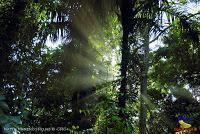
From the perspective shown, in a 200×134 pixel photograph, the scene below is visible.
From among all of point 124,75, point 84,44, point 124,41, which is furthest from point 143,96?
point 124,75

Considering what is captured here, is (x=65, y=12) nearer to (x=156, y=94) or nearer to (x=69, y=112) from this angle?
(x=69, y=112)

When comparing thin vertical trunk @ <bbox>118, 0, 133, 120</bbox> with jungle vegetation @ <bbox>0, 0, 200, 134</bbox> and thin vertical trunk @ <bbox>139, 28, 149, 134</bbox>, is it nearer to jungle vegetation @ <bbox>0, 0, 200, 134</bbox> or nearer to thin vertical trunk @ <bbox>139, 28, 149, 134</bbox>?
jungle vegetation @ <bbox>0, 0, 200, 134</bbox>

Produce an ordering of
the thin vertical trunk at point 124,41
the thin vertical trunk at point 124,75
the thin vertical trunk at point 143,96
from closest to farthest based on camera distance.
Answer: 1. the thin vertical trunk at point 124,75
2. the thin vertical trunk at point 124,41
3. the thin vertical trunk at point 143,96

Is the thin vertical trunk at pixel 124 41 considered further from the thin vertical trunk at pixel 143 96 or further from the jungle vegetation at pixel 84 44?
the thin vertical trunk at pixel 143 96

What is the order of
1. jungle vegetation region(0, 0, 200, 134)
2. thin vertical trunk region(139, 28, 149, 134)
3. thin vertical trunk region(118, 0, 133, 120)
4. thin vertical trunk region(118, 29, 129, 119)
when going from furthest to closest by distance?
1. thin vertical trunk region(139, 28, 149, 134)
2. thin vertical trunk region(118, 0, 133, 120)
3. thin vertical trunk region(118, 29, 129, 119)
4. jungle vegetation region(0, 0, 200, 134)

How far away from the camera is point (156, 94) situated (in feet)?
66.3

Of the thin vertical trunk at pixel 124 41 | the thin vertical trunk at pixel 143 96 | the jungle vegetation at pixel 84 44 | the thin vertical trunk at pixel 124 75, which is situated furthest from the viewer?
the thin vertical trunk at pixel 143 96

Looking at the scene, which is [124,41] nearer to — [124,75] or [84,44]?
[124,75]

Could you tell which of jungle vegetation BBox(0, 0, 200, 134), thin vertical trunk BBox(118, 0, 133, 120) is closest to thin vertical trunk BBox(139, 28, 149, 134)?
jungle vegetation BBox(0, 0, 200, 134)

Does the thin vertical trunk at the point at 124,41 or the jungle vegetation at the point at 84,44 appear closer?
the jungle vegetation at the point at 84,44

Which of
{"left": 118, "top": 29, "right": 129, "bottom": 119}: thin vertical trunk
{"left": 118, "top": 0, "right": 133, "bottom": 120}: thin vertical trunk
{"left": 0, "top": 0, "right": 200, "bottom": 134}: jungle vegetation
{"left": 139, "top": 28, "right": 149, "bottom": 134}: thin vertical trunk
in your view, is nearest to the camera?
{"left": 0, "top": 0, "right": 200, "bottom": 134}: jungle vegetation

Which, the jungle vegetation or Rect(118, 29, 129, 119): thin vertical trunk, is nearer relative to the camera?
the jungle vegetation

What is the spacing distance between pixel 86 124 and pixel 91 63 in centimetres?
259

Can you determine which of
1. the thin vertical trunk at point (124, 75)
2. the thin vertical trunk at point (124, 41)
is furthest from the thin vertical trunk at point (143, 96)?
the thin vertical trunk at point (124, 75)
